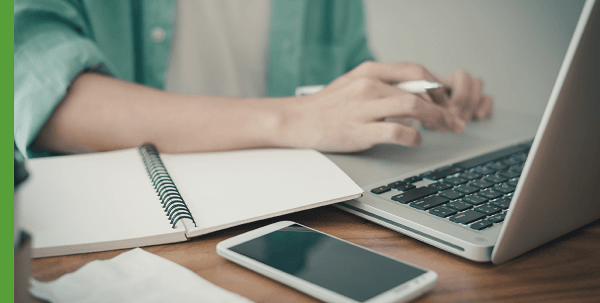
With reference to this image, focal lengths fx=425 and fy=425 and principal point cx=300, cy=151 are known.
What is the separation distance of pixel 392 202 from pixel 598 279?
0.16 m

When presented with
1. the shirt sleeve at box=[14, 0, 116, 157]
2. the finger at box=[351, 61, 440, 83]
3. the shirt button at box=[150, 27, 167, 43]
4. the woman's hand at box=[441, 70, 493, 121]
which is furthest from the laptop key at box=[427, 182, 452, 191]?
the shirt button at box=[150, 27, 167, 43]

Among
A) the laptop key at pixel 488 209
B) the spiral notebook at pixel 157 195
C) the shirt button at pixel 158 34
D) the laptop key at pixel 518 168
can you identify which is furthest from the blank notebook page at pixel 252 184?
the shirt button at pixel 158 34

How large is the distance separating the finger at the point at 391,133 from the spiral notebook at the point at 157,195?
3.1 inches

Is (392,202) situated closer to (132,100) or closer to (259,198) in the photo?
(259,198)

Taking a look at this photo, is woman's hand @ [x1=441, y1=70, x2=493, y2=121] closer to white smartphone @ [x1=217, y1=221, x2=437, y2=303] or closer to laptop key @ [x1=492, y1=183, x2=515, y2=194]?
laptop key @ [x1=492, y1=183, x2=515, y2=194]

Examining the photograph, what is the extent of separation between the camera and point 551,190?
0.30m

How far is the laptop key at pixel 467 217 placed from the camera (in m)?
0.34

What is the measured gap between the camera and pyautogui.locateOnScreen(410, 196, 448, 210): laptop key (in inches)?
14.6

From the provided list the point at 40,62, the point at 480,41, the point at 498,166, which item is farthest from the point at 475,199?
the point at 480,41

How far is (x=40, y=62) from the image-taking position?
0.57 meters

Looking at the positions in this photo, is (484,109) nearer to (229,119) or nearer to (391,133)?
(391,133)

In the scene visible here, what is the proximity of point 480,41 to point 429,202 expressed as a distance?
4.55 feet

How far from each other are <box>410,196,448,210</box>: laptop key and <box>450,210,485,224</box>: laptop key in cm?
2

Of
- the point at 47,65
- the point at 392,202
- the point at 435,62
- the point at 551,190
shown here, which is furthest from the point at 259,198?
the point at 435,62
